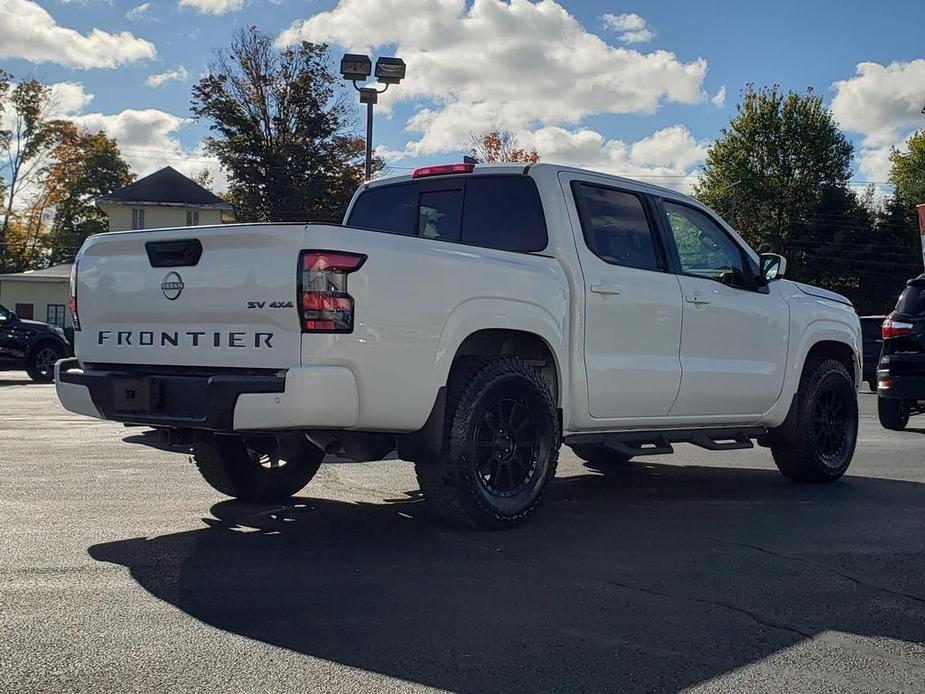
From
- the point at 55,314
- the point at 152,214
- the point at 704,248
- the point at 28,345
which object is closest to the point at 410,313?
the point at 704,248

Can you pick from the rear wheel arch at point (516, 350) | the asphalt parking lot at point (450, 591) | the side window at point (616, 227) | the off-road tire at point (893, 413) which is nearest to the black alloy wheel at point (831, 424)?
the asphalt parking lot at point (450, 591)

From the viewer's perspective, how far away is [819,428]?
7.82m

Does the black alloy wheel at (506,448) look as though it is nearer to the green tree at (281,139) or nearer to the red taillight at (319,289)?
the red taillight at (319,289)

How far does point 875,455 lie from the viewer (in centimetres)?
971

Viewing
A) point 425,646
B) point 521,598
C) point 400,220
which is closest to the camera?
point 425,646

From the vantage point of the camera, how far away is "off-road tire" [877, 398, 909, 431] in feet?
39.0

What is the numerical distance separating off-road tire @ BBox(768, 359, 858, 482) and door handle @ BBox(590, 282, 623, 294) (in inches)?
88.2

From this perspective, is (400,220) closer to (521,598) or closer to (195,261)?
(195,261)

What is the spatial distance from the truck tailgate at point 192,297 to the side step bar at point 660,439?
2081mm

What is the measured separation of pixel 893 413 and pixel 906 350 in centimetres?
106

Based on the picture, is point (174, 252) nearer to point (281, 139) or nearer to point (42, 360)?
point (42, 360)

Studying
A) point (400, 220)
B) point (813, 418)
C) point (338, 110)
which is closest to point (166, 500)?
point (400, 220)

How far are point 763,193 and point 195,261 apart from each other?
51.4 m

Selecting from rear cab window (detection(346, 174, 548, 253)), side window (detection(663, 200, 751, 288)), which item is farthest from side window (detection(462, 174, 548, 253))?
side window (detection(663, 200, 751, 288))
